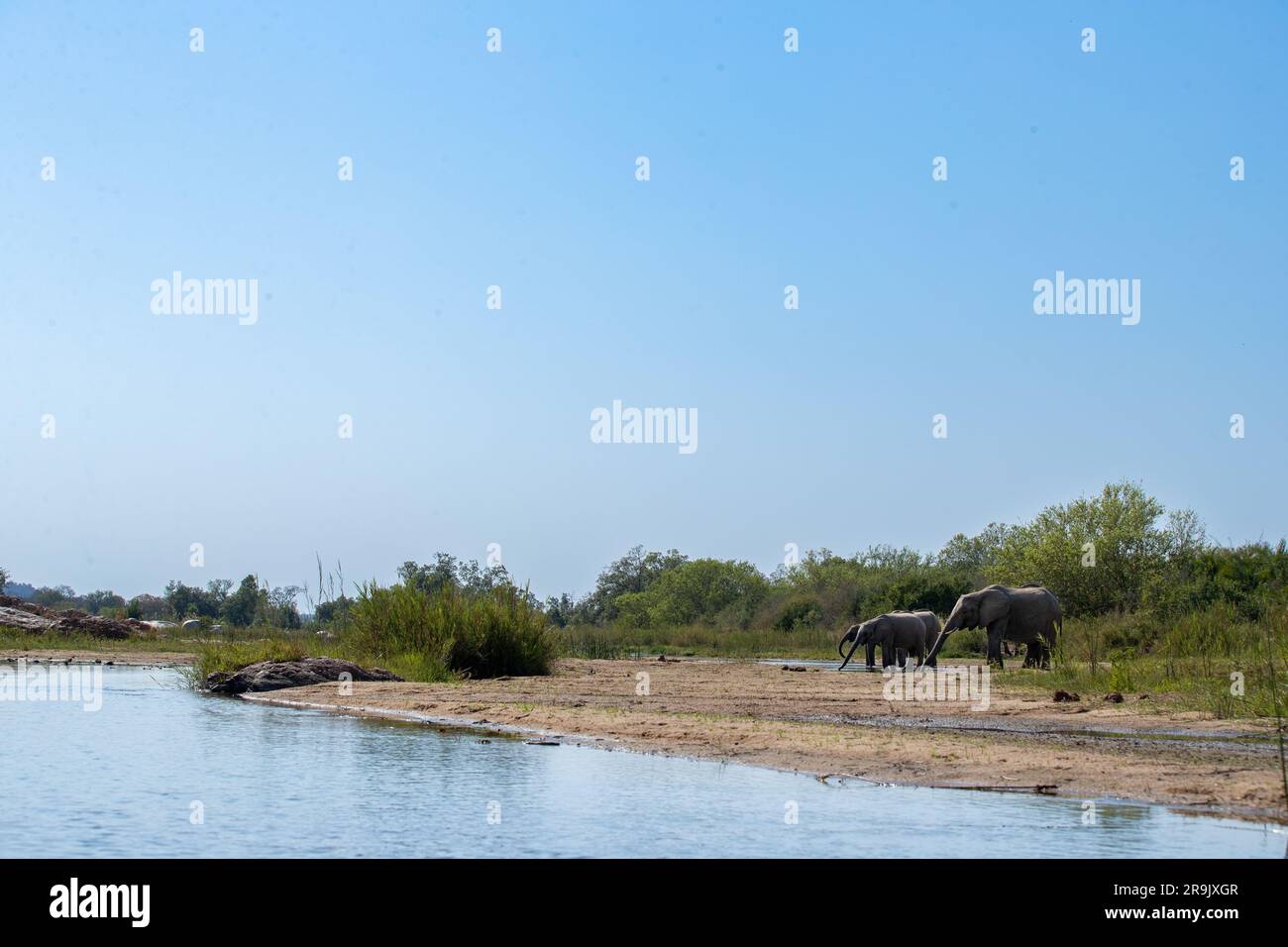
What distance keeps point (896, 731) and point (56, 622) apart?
38004 millimetres

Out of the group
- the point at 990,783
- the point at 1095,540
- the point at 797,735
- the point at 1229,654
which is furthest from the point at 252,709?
the point at 1095,540

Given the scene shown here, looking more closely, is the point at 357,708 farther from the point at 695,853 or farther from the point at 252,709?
the point at 695,853

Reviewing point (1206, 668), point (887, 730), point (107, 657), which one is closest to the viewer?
point (887, 730)

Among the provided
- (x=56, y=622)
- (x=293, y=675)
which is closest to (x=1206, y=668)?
(x=293, y=675)

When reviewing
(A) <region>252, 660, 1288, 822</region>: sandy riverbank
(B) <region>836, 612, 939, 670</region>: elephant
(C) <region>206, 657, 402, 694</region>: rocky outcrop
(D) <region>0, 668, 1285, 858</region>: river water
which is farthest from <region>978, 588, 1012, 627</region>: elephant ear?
(D) <region>0, 668, 1285, 858</region>: river water

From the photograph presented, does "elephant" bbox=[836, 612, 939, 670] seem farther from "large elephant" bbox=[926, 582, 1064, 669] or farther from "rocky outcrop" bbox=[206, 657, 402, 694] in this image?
"rocky outcrop" bbox=[206, 657, 402, 694]

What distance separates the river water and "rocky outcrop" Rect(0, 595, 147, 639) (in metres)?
31.4

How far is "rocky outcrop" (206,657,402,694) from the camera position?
76.0 feet

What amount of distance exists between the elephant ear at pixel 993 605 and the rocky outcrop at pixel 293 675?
1311cm

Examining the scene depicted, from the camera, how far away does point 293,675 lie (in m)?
23.2

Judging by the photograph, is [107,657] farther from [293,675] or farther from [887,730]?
[887,730]
